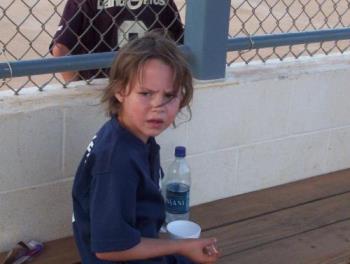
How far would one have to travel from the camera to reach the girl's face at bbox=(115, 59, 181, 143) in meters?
2.15

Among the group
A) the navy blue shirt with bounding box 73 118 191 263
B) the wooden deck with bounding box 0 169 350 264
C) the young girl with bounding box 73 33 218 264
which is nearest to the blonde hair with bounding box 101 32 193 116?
the young girl with bounding box 73 33 218 264

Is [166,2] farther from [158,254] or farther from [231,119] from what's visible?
[158,254]

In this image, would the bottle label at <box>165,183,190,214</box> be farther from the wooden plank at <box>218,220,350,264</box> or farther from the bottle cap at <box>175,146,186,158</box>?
the wooden plank at <box>218,220,350,264</box>

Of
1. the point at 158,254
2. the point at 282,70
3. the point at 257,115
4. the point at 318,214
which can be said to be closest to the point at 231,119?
the point at 257,115

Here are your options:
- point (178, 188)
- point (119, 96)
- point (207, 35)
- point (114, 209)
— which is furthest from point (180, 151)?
point (114, 209)

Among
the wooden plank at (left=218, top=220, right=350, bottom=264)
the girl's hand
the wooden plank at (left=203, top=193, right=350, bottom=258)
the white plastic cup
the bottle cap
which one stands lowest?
the wooden plank at (left=218, top=220, right=350, bottom=264)

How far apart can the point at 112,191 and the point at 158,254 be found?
280 millimetres

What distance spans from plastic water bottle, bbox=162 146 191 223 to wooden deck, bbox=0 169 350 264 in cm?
16

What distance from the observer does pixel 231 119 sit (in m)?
3.14

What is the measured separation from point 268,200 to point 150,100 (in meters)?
1.29

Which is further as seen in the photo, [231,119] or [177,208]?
[231,119]

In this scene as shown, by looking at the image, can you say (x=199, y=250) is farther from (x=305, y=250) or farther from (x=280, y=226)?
(x=280, y=226)

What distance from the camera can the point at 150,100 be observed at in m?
2.16

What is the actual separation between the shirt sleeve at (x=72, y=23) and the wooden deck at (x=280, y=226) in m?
0.88
